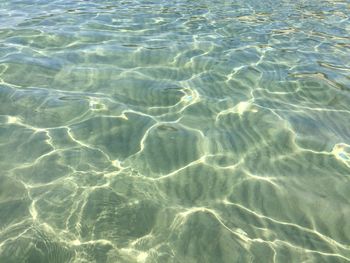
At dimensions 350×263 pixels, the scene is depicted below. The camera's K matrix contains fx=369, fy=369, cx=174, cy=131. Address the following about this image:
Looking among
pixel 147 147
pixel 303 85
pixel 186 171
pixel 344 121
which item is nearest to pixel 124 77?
pixel 147 147

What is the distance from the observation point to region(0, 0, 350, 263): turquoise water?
11.4ft

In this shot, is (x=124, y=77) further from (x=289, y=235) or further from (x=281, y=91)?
(x=289, y=235)

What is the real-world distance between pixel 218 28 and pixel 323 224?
20.3 ft

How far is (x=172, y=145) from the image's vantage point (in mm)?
4754

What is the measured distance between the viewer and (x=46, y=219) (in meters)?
3.60

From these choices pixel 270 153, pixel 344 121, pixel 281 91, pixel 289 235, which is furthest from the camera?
pixel 281 91

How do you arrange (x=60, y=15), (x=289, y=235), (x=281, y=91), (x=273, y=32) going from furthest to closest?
(x=60, y=15)
(x=273, y=32)
(x=281, y=91)
(x=289, y=235)

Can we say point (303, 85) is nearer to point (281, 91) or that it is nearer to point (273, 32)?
point (281, 91)

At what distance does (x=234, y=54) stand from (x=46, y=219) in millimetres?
5114

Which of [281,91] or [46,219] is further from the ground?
[46,219]

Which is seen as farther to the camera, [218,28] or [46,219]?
[218,28]

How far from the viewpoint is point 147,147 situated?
15.4 ft

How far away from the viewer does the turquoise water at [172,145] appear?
11.4 feet

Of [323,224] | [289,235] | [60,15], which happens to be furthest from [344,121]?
[60,15]
